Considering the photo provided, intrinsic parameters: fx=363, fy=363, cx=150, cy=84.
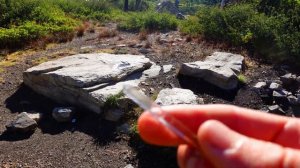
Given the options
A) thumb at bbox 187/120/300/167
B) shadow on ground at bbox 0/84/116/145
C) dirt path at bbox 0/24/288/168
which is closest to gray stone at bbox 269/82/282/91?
dirt path at bbox 0/24/288/168

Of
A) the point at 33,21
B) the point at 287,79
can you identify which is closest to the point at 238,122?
the point at 287,79

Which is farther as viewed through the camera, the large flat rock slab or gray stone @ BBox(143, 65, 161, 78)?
gray stone @ BBox(143, 65, 161, 78)

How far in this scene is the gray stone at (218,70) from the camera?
28.1 feet

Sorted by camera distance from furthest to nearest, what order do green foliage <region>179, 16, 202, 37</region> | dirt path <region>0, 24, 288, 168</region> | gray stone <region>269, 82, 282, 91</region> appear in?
green foliage <region>179, 16, 202, 37</region> → gray stone <region>269, 82, 282, 91</region> → dirt path <region>0, 24, 288, 168</region>

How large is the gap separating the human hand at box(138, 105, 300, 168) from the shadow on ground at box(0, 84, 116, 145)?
577 cm

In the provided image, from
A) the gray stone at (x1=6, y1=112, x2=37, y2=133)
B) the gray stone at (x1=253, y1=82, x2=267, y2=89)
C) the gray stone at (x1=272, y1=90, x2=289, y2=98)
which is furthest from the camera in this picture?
the gray stone at (x1=253, y1=82, x2=267, y2=89)

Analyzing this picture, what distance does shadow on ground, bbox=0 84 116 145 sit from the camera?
7156 mm

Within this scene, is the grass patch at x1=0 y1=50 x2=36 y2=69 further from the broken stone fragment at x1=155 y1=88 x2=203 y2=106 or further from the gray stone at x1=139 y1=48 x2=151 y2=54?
the broken stone fragment at x1=155 y1=88 x2=203 y2=106

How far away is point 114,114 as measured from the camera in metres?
7.35

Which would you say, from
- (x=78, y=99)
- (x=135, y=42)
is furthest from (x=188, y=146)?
(x=135, y=42)

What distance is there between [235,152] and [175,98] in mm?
6188

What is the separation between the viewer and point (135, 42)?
12648mm

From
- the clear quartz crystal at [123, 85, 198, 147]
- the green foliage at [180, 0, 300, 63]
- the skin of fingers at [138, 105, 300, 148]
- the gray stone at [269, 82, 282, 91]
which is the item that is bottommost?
the gray stone at [269, 82, 282, 91]

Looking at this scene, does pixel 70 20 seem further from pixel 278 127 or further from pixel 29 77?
pixel 278 127
